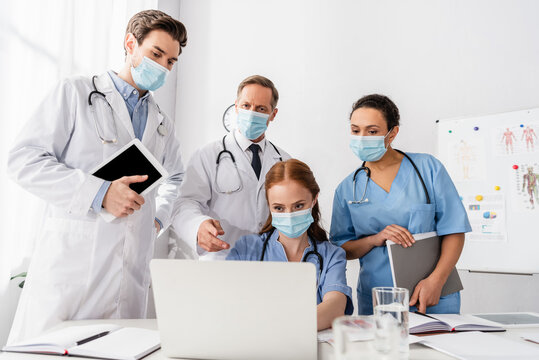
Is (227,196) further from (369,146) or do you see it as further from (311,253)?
(369,146)

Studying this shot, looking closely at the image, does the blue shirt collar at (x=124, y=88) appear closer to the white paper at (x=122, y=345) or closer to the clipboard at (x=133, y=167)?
the clipboard at (x=133, y=167)

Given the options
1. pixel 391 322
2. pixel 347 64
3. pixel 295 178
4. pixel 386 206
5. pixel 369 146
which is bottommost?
pixel 391 322

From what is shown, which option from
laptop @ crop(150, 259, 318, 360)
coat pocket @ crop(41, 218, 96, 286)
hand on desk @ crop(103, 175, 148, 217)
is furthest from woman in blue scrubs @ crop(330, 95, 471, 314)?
coat pocket @ crop(41, 218, 96, 286)

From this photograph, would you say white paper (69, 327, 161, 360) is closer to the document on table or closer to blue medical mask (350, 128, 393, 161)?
the document on table

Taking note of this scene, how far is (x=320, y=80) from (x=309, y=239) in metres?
1.67

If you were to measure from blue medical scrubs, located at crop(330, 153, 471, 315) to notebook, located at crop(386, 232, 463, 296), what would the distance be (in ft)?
0.14

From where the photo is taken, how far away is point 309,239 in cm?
144

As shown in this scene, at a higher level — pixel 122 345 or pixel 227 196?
pixel 227 196

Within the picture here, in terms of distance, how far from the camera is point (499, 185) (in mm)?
2275

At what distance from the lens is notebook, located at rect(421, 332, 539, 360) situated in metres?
0.82

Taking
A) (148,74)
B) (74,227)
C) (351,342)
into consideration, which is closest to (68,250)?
(74,227)

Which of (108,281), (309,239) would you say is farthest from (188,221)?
(309,239)

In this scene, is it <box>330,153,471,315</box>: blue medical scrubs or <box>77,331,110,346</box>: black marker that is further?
<box>330,153,471,315</box>: blue medical scrubs

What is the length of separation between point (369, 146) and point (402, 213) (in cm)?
29
